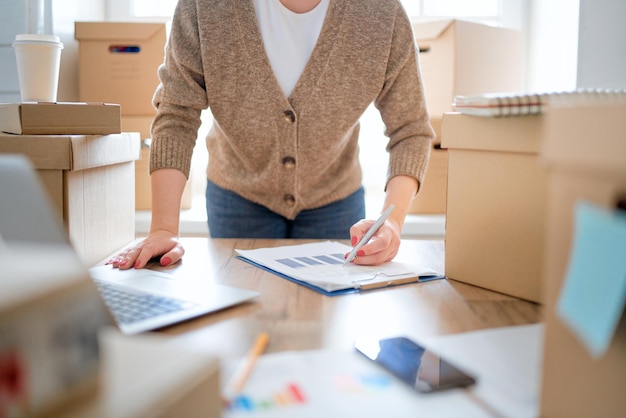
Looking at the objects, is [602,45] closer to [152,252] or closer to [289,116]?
[289,116]

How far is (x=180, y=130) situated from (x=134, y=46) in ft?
3.17

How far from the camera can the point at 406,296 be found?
803 millimetres

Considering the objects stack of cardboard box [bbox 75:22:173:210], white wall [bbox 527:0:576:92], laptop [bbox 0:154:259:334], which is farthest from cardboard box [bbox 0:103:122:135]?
white wall [bbox 527:0:576:92]

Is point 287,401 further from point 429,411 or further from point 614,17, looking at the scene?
point 614,17

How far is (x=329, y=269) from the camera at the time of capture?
3.00ft

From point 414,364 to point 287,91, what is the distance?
33.0 inches

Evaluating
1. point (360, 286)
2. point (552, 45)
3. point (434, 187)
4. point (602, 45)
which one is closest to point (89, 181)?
point (360, 286)

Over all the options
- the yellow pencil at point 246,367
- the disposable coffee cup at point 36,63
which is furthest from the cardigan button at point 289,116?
the yellow pencil at point 246,367

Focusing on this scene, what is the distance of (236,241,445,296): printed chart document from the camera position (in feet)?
2.73

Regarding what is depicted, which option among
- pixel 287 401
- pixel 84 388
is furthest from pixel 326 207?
pixel 84 388

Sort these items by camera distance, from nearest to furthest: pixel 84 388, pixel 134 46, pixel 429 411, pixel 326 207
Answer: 1. pixel 84 388
2. pixel 429 411
3. pixel 326 207
4. pixel 134 46

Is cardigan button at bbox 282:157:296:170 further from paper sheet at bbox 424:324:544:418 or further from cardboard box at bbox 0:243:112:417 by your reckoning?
cardboard box at bbox 0:243:112:417

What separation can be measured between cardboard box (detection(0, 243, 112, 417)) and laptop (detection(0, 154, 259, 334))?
0.02 meters

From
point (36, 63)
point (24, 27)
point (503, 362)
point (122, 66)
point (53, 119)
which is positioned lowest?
point (503, 362)
